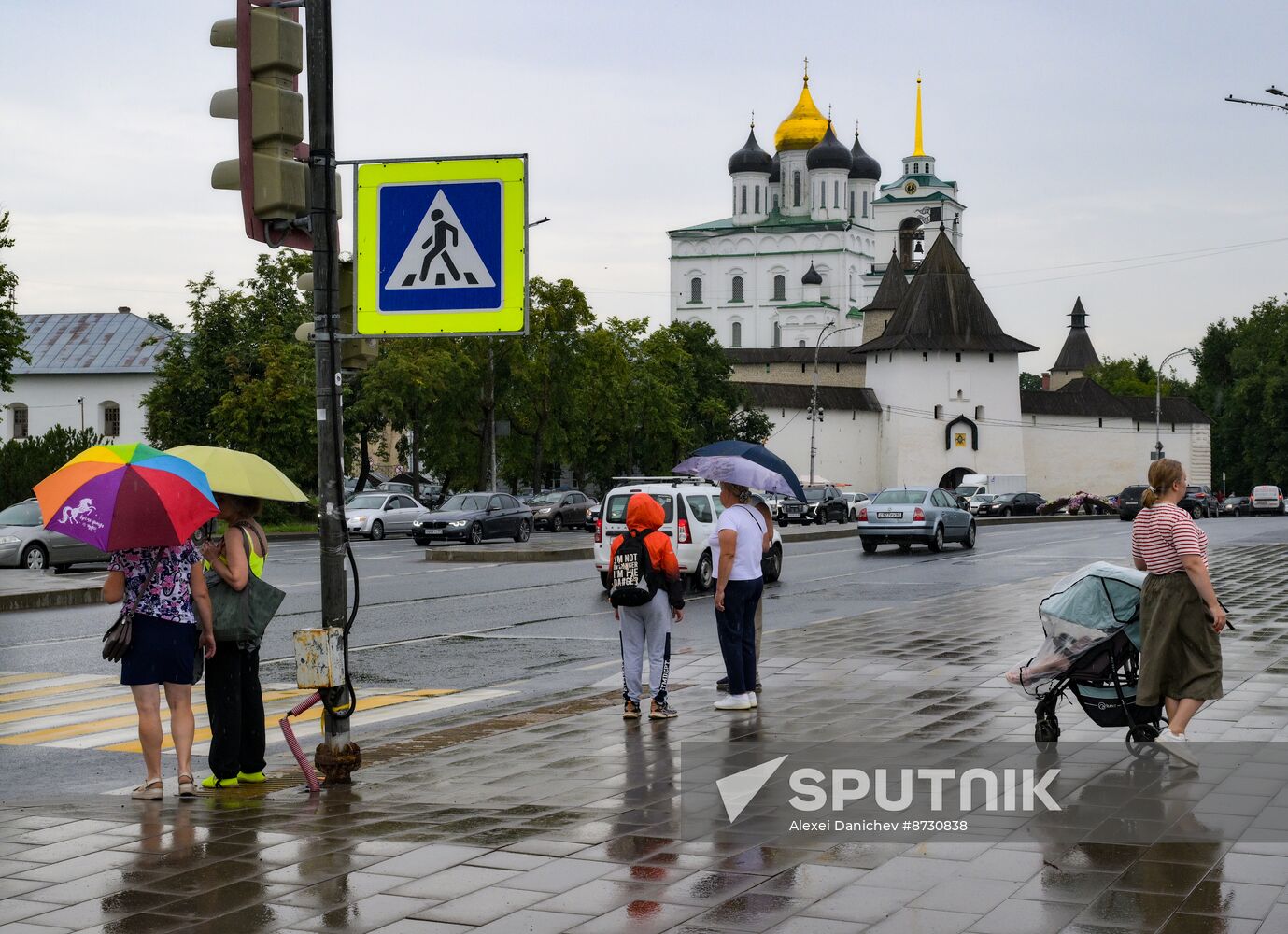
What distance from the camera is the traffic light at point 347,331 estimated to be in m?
8.34

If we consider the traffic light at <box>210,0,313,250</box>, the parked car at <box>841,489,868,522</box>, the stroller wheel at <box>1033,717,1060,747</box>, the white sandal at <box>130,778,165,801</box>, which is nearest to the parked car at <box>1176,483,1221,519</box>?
the parked car at <box>841,489,868,522</box>

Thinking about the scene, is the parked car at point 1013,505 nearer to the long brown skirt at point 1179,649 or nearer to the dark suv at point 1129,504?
the dark suv at point 1129,504

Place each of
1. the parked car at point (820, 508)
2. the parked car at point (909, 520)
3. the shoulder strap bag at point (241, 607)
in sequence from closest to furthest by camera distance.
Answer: the shoulder strap bag at point (241, 607), the parked car at point (909, 520), the parked car at point (820, 508)

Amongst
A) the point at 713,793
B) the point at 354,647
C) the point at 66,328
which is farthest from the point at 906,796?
the point at 66,328

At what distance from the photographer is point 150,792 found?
813cm

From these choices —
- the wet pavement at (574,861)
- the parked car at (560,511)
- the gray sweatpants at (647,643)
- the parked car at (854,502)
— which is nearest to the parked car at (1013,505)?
the parked car at (854,502)

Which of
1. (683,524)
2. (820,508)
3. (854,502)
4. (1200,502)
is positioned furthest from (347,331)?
(1200,502)

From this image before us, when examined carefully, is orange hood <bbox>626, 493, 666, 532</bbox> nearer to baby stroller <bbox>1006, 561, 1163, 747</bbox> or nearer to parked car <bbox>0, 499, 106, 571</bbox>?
baby stroller <bbox>1006, 561, 1163, 747</bbox>

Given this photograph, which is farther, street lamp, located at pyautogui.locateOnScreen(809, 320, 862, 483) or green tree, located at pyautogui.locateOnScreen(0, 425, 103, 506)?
street lamp, located at pyautogui.locateOnScreen(809, 320, 862, 483)

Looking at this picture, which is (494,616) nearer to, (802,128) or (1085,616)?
(1085,616)

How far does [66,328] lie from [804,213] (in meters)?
69.7

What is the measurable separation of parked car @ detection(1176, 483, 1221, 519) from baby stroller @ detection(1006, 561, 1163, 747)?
61332 millimetres

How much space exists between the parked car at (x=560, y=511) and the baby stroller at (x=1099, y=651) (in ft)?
148

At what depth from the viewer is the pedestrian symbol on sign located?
8.20 m
